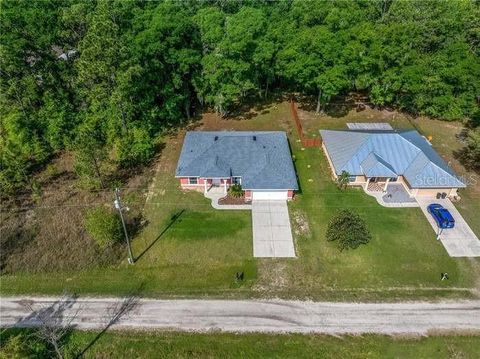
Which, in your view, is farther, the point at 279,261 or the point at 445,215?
Answer: the point at 445,215

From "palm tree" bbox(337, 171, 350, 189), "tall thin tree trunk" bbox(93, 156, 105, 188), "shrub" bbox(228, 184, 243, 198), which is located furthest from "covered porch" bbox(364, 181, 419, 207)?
"tall thin tree trunk" bbox(93, 156, 105, 188)

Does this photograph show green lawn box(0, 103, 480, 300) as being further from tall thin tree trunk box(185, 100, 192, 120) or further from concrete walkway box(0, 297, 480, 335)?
tall thin tree trunk box(185, 100, 192, 120)

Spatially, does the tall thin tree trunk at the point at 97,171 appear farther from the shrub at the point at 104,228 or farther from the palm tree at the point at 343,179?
the palm tree at the point at 343,179

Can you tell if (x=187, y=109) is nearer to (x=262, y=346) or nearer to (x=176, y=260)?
(x=176, y=260)

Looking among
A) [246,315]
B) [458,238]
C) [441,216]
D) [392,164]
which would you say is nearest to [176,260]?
[246,315]

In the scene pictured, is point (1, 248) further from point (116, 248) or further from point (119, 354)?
point (119, 354)

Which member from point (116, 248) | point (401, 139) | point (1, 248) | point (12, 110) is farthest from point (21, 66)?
point (401, 139)
